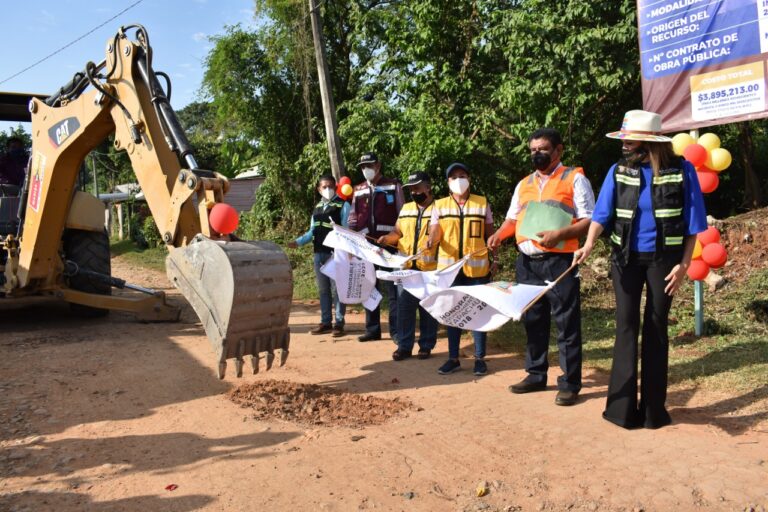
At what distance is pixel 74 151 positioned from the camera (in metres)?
6.84

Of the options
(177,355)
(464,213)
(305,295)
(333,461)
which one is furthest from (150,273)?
(333,461)

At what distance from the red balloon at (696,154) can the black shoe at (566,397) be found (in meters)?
2.93

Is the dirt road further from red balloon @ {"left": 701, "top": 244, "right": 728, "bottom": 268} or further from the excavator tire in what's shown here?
the excavator tire

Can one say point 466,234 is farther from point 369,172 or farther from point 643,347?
point 643,347

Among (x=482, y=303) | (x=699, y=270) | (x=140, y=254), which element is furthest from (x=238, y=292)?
(x=140, y=254)

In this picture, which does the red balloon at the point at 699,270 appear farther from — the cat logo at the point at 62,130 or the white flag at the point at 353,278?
the cat logo at the point at 62,130

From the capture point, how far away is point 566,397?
4.60m

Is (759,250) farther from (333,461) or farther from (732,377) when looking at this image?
(333,461)

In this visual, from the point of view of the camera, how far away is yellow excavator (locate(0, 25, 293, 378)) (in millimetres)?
4207

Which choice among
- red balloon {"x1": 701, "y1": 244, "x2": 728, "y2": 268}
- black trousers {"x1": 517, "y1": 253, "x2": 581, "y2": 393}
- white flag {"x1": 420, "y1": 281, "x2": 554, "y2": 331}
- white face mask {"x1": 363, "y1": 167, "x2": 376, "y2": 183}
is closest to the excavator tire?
white face mask {"x1": 363, "y1": 167, "x2": 376, "y2": 183}

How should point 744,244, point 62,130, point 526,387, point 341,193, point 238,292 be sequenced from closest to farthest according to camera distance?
1. point 238,292
2. point 526,387
3. point 62,130
4. point 341,193
5. point 744,244

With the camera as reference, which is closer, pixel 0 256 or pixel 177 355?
pixel 177 355

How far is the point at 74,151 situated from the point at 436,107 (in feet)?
21.0

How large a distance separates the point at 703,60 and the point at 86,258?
26.6 feet
